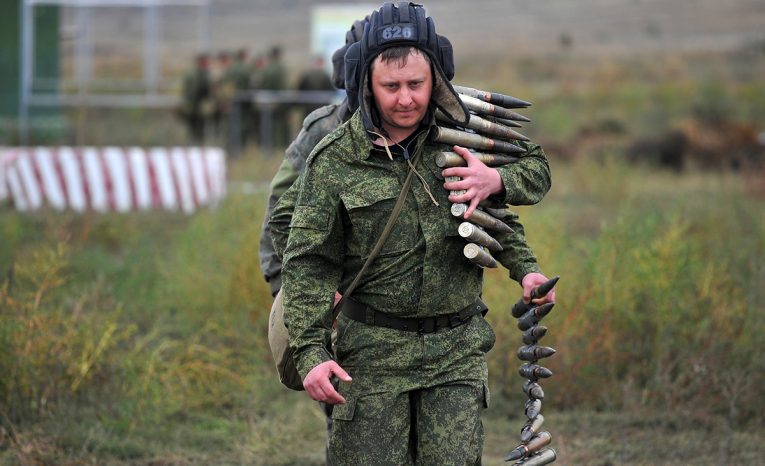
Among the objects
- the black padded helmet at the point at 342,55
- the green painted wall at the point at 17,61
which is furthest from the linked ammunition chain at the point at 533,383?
the green painted wall at the point at 17,61

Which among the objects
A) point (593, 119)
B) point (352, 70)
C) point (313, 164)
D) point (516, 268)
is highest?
point (352, 70)

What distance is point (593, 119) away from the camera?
36.4m

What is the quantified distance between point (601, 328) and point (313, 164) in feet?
12.6

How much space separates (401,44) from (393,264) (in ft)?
2.38

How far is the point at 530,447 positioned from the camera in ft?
14.2

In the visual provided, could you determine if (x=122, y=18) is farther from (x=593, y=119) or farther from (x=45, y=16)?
(x=45, y=16)

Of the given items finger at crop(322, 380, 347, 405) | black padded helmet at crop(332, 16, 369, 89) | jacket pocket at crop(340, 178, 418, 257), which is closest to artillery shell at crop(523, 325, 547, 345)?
jacket pocket at crop(340, 178, 418, 257)

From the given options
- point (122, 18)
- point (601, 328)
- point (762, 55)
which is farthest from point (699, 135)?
point (122, 18)

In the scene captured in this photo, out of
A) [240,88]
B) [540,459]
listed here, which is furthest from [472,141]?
[240,88]

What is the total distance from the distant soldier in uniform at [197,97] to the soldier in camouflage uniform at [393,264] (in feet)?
64.5

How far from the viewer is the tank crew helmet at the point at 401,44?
4090 millimetres

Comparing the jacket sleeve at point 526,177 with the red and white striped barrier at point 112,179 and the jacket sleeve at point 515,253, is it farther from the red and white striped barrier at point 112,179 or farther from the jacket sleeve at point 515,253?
the red and white striped barrier at point 112,179

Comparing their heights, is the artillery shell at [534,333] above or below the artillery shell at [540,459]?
above

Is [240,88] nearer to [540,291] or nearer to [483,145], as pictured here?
[483,145]
